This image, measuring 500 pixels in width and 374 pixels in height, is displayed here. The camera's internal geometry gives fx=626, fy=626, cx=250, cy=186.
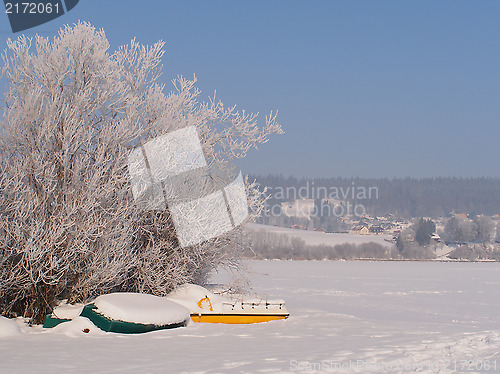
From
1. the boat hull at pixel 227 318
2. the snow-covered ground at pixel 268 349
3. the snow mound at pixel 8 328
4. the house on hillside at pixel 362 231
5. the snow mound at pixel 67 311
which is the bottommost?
the snow-covered ground at pixel 268 349

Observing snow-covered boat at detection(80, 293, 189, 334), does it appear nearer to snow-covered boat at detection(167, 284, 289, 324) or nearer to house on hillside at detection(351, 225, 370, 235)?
snow-covered boat at detection(167, 284, 289, 324)

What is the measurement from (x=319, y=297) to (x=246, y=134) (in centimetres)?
1642

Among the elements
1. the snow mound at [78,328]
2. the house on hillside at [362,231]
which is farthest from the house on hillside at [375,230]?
the snow mound at [78,328]

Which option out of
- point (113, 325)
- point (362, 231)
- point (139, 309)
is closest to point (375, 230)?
point (362, 231)

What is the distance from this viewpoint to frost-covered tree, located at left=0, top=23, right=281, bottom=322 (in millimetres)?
13570

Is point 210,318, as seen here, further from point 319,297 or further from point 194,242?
point 319,297

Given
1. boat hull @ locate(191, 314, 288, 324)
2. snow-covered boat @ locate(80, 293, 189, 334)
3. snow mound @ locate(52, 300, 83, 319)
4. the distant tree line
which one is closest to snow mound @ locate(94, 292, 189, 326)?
snow-covered boat @ locate(80, 293, 189, 334)

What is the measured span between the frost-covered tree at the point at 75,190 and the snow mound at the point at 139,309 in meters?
Result: 1.17

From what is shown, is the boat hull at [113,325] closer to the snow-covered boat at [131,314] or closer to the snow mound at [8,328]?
the snow-covered boat at [131,314]

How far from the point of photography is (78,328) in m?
12.5

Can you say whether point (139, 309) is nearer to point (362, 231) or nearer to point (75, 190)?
point (75, 190)

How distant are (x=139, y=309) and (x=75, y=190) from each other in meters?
3.20

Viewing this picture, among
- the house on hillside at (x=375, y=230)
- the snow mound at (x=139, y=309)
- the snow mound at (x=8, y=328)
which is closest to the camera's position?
the snow mound at (x=8, y=328)

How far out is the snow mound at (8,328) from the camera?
480 inches
